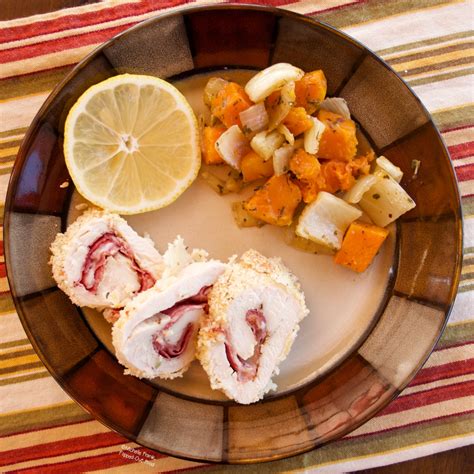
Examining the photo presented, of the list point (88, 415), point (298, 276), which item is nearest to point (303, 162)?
point (298, 276)

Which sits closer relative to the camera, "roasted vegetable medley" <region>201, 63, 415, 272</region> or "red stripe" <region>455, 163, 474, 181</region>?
"roasted vegetable medley" <region>201, 63, 415, 272</region>

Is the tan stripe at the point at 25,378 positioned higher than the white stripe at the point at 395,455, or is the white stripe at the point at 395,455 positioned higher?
the tan stripe at the point at 25,378

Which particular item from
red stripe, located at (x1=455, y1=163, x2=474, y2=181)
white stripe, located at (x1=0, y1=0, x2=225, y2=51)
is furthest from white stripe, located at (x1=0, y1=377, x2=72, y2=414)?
red stripe, located at (x1=455, y1=163, x2=474, y2=181)

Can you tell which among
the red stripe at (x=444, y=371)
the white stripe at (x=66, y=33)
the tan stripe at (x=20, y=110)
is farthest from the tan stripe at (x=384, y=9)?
the red stripe at (x=444, y=371)

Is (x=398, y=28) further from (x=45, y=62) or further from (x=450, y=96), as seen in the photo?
(x=45, y=62)

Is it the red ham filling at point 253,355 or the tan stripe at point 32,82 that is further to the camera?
the tan stripe at point 32,82

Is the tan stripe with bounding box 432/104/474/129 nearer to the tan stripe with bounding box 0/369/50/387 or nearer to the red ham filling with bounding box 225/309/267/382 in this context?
the red ham filling with bounding box 225/309/267/382

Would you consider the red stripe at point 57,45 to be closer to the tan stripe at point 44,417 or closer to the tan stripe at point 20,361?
the tan stripe at point 20,361
